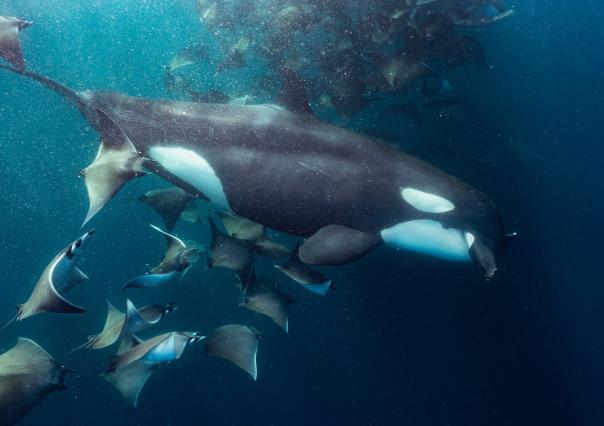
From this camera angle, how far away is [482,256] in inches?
215

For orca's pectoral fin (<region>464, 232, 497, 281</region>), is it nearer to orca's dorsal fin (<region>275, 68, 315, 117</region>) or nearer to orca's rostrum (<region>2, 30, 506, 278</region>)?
orca's rostrum (<region>2, 30, 506, 278</region>)

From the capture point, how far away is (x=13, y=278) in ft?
59.2

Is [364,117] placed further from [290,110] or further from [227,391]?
[227,391]

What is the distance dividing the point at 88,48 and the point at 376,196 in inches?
1245

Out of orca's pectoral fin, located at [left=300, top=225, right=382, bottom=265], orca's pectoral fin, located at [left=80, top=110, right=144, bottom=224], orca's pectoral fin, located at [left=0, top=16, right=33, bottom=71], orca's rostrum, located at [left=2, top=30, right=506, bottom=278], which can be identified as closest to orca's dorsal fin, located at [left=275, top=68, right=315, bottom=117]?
orca's rostrum, located at [left=2, top=30, right=506, bottom=278]

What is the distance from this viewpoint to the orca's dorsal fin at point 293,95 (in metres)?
5.61

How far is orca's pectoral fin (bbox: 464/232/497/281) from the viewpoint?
5.28 meters

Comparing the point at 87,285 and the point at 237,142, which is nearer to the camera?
the point at 237,142

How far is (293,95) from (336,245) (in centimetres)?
215

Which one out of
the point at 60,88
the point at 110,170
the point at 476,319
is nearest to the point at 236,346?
the point at 110,170

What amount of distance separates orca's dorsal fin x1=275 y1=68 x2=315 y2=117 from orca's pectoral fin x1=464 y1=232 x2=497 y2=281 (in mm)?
2824

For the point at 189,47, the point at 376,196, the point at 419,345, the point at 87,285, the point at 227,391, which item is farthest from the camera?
the point at 87,285

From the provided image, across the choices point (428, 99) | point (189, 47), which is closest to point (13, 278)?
point (189, 47)

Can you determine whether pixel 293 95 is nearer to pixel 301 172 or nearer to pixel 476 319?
pixel 301 172
